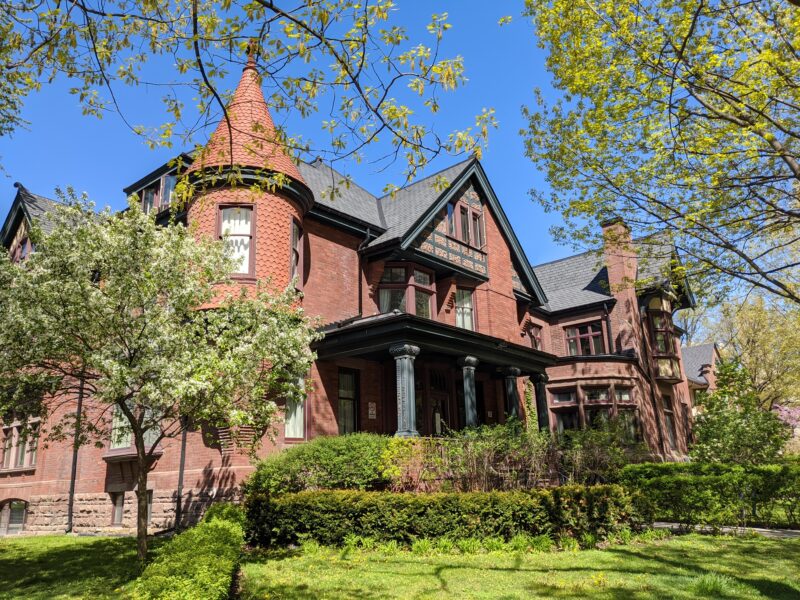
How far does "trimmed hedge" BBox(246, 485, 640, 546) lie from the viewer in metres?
10.5

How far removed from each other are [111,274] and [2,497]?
16574 mm

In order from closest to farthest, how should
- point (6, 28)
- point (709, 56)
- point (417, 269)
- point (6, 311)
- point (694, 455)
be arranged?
1. point (6, 28)
2. point (6, 311)
3. point (709, 56)
4. point (417, 269)
5. point (694, 455)

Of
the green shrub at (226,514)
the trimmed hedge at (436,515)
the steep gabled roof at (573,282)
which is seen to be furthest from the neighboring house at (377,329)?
the trimmed hedge at (436,515)

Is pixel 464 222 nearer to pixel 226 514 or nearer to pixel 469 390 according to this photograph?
pixel 469 390

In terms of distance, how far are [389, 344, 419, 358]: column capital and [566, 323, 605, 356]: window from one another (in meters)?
16.4

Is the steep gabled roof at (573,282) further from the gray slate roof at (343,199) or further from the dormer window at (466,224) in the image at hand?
the gray slate roof at (343,199)

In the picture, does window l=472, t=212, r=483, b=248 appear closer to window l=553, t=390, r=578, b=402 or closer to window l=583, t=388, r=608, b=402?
window l=553, t=390, r=578, b=402

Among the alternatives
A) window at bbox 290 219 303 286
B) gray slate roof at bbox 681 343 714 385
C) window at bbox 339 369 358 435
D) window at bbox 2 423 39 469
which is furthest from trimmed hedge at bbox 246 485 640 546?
gray slate roof at bbox 681 343 714 385

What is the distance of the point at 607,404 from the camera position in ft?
84.5

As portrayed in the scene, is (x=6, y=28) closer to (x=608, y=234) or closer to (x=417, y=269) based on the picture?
(x=608, y=234)

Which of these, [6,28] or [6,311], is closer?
[6,28]

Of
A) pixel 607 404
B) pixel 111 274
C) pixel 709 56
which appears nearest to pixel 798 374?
pixel 607 404

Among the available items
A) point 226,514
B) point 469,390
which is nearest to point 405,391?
point 469,390

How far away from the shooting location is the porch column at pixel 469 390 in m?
16.5
